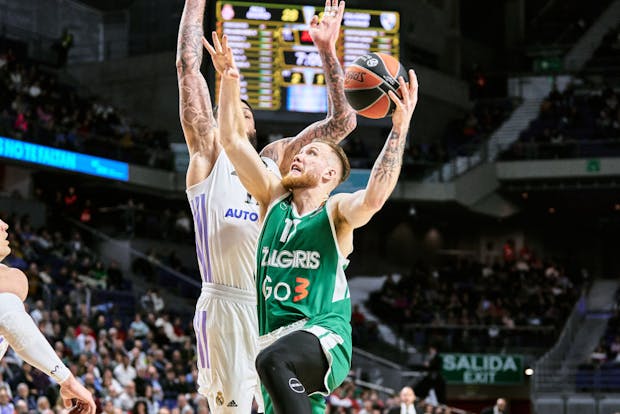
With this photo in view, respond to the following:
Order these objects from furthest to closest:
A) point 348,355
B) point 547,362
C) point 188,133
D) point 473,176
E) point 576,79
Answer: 1. point 576,79
2. point 473,176
3. point 547,362
4. point 188,133
5. point 348,355

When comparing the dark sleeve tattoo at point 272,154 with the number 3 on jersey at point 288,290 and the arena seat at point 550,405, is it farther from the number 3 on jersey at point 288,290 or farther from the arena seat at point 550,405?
the arena seat at point 550,405

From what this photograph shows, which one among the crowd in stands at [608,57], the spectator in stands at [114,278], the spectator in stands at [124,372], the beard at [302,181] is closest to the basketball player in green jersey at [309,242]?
the beard at [302,181]

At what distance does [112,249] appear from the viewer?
27297 millimetres

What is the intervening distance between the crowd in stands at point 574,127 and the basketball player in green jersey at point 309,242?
2498 centimetres

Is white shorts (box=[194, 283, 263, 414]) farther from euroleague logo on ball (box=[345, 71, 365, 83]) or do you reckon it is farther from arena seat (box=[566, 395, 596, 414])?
arena seat (box=[566, 395, 596, 414])

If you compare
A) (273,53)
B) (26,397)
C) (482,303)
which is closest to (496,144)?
(482,303)

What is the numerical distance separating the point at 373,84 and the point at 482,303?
23.5m

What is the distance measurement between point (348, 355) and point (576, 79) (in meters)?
29.6

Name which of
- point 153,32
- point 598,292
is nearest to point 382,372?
point 598,292

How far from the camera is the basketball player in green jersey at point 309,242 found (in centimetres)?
558

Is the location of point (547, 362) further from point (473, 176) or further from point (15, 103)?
point (15, 103)

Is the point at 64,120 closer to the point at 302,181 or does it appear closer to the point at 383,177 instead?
the point at 302,181

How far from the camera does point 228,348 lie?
267 inches

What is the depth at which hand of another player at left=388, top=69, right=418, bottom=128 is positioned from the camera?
5746mm
